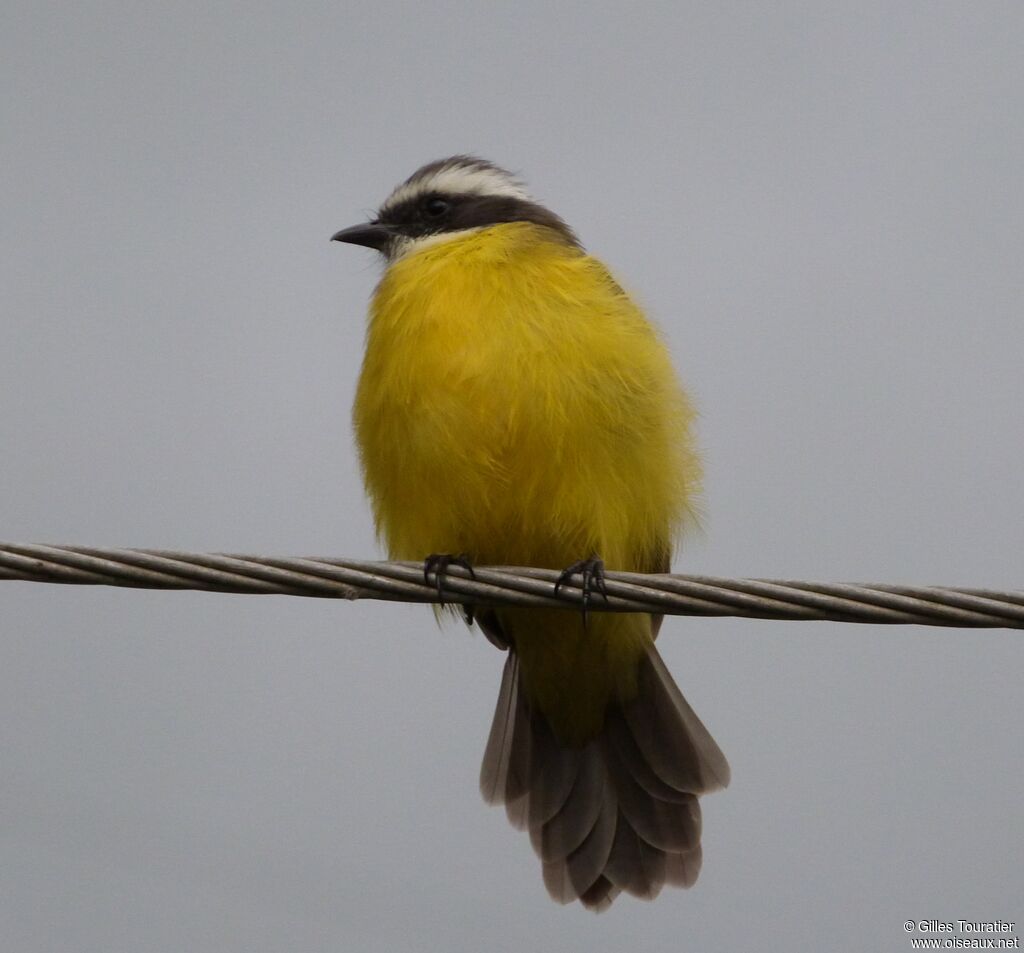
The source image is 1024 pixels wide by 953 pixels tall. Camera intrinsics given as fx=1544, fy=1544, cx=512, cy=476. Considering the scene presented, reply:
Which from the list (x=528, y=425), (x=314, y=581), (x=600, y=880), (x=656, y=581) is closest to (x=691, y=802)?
(x=600, y=880)

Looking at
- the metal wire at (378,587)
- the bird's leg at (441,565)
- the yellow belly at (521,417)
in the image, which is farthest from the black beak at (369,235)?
the metal wire at (378,587)

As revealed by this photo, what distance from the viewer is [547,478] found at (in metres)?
5.25

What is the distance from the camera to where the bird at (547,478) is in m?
5.26

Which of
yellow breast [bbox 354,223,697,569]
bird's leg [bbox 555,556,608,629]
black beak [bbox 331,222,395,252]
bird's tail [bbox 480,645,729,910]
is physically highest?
black beak [bbox 331,222,395,252]

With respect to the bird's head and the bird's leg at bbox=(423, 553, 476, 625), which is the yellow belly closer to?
the bird's leg at bbox=(423, 553, 476, 625)

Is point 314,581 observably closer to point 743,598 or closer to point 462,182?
point 743,598

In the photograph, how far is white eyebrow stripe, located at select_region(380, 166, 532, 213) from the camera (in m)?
6.56

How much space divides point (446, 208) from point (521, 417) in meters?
1.65

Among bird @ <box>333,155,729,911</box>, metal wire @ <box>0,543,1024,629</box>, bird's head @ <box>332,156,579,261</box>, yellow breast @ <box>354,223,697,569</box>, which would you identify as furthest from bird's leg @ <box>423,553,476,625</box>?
bird's head @ <box>332,156,579,261</box>

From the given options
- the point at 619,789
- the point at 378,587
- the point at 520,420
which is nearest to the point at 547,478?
the point at 520,420

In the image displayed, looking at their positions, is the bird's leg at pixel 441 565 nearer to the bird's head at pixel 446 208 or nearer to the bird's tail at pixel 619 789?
the bird's tail at pixel 619 789

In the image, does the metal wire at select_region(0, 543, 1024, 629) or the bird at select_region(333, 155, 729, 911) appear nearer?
the metal wire at select_region(0, 543, 1024, 629)

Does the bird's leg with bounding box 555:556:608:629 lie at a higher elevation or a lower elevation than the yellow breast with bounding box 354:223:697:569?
lower

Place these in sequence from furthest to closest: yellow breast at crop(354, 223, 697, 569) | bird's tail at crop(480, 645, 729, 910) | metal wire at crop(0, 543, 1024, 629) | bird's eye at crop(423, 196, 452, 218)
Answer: bird's eye at crop(423, 196, 452, 218) < bird's tail at crop(480, 645, 729, 910) < yellow breast at crop(354, 223, 697, 569) < metal wire at crop(0, 543, 1024, 629)
